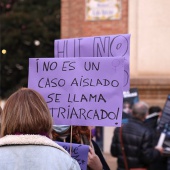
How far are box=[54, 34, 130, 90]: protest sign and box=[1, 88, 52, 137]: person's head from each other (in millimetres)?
1440

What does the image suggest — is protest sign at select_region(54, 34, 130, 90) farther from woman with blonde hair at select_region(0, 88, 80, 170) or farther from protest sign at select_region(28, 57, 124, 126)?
woman with blonde hair at select_region(0, 88, 80, 170)

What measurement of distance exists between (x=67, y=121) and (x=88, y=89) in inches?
11.0

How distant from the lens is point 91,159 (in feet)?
11.4

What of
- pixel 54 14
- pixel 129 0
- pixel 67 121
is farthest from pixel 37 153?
pixel 54 14

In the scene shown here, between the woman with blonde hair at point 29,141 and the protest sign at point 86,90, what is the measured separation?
88 centimetres

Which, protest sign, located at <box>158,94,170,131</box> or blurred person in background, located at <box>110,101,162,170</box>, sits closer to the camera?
blurred person in background, located at <box>110,101,162,170</box>

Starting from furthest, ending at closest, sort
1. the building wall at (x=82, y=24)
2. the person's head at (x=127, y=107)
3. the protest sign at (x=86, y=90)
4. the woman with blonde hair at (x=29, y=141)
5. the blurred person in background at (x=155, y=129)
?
1. the building wall at (x=82, y=24)
2. the person's head at (x=127, y=107)
3. the blurred person in background at (x=155, y=129)
4. the protest sign at (x=86, y=90)
5. the woman with blonde hair at (x=29, y=141)

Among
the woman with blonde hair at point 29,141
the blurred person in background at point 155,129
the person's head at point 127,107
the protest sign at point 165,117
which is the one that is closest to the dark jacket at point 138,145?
the blurred person in background at point 155,129

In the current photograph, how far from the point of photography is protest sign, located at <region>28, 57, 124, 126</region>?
11.2 feet

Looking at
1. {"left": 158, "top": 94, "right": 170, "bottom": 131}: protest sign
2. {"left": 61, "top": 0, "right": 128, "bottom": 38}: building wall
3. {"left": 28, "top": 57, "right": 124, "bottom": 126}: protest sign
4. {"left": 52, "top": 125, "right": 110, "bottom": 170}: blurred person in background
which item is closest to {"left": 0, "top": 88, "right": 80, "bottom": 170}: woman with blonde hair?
{"left": 28, "top": 57, "right": 124, "bottom": 126}: protest sign

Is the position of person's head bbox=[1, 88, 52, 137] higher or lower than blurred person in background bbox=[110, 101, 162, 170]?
higher

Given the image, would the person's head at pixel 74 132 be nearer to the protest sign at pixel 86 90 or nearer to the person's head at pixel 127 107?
the protest sign at pixel 86 90

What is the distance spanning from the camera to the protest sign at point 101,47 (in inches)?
154

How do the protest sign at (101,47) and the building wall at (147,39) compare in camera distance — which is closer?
the protest sign at (101,47)
